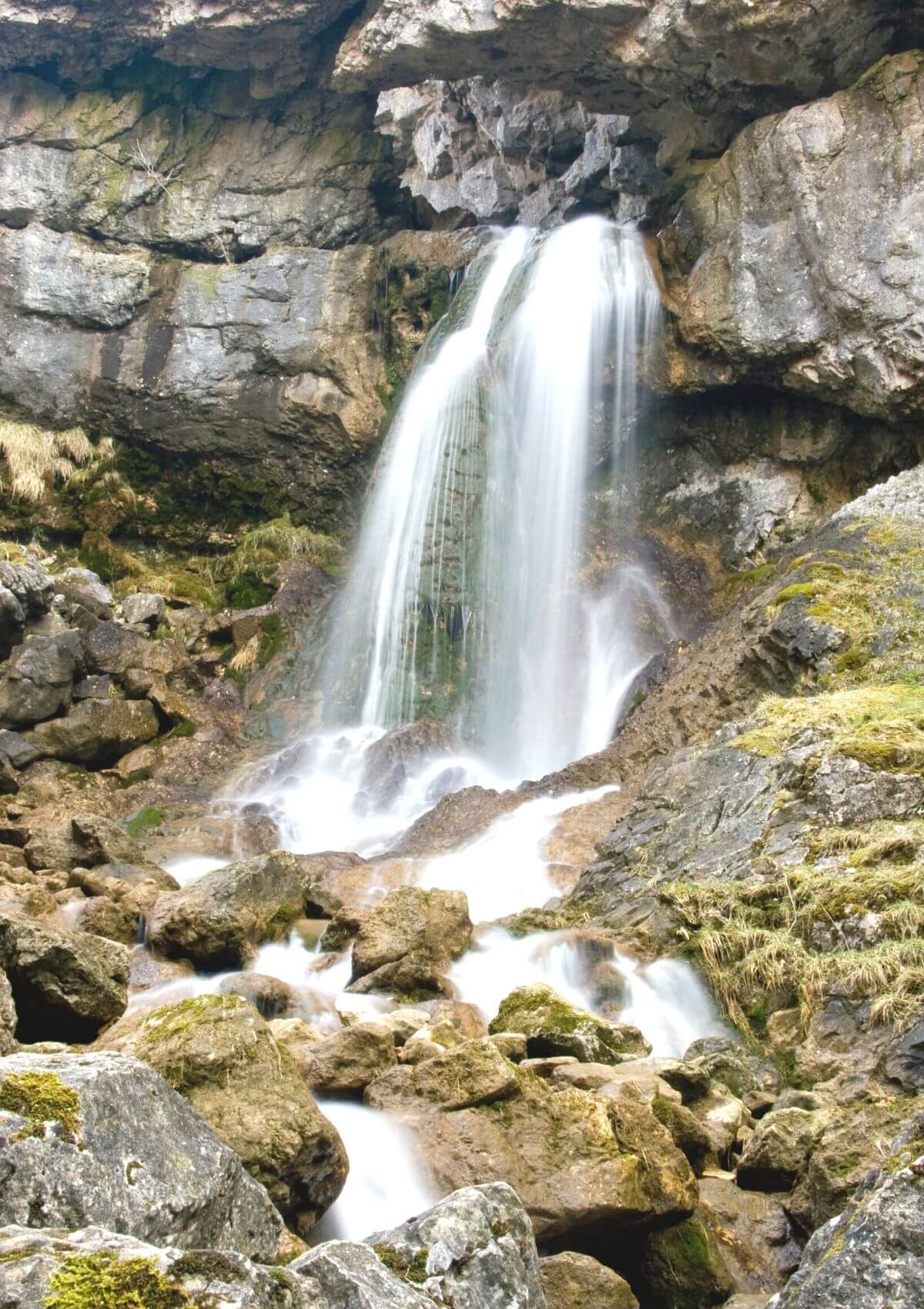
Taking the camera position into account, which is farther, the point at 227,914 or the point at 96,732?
the point at 96,732

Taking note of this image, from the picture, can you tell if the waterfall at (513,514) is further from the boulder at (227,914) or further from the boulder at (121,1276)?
the boulder at (121,1276)

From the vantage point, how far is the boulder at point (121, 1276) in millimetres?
1951

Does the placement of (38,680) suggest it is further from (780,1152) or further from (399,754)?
(780,1152)

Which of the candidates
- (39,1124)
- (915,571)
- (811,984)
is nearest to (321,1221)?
(39,1124)

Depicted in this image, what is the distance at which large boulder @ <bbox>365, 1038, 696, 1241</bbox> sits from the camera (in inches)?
155

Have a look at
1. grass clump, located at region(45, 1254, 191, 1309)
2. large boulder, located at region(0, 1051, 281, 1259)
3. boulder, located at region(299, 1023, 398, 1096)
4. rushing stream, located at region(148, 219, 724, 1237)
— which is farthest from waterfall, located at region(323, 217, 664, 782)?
grass clump, located at region(45, 1254, 191, 1309)

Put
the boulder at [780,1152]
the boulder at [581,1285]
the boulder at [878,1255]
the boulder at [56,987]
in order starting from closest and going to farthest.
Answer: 1. the boulder at [878,1255]
2. the boulder at [581,1285]
3. the boulder at [780,1152]
4. the boulder at [56,987]

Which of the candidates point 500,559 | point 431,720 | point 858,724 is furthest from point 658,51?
point 858,724

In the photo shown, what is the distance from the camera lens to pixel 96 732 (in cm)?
1502

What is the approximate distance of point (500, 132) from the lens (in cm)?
2223

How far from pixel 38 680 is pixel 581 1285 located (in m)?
13.2

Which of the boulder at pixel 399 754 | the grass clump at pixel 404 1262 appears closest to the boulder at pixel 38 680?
the boulder at pixel 399 754

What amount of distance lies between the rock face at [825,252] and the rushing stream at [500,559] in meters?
2.02

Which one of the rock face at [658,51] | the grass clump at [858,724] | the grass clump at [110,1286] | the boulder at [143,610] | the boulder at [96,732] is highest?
the rock face at [658,51]
